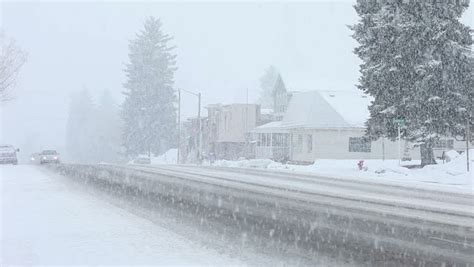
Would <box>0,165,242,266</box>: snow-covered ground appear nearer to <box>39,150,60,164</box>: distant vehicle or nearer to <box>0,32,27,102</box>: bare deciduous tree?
<box>0,32,27,102</box>: bare deciduous tree

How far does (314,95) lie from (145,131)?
2759 centimetres

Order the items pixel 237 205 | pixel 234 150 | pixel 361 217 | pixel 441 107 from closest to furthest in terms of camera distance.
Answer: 1. pixel 361 217
2. pixel 237 205
3. pixel 441 107
4. pixel 234 150

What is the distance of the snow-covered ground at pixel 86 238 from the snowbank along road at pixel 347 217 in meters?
1.52

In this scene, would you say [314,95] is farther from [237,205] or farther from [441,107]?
[237,205]

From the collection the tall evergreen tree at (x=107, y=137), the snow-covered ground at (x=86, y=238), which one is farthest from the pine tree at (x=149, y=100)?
the snow-covered ground at (x=86, y=238)

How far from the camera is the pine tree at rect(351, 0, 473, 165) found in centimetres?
3132

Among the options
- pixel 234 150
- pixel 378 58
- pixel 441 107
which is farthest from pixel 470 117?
pixel 234 150

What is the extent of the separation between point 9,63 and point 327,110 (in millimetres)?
24552

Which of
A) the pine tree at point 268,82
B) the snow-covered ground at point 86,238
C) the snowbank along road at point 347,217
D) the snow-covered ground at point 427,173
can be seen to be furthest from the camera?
the pine tree at point 268,82

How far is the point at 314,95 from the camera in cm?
5262

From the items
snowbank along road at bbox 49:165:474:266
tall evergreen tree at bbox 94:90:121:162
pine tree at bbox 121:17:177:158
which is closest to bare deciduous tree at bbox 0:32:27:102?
snowbank along road at bbox 49:165:474:266

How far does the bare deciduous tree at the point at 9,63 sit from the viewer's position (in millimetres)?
35531

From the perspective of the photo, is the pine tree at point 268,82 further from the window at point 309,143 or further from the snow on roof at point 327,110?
the window at point 309,143

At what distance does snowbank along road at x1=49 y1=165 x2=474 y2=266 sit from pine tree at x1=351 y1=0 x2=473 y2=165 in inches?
467
